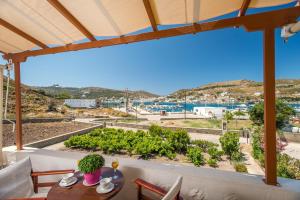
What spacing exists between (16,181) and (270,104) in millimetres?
2947

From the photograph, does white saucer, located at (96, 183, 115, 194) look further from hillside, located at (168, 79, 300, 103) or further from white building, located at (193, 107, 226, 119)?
hillside, located at (168, 79, 300, 103)

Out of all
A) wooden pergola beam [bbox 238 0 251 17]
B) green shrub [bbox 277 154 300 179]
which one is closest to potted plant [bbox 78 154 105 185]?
wooden pergola beam [bbox 238 0 251 17]

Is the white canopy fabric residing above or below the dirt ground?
above

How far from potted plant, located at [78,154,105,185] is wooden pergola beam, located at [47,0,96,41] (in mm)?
1597

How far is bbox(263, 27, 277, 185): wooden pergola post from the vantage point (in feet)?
5.49

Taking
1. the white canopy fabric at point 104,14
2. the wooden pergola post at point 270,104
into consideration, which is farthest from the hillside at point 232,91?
the white canopy fabric at point 104,14

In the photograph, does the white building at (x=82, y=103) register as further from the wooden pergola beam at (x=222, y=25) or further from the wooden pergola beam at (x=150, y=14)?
the wooden pergola beam at (x=150, y=14)

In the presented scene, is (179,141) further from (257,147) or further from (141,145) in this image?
(257,147)

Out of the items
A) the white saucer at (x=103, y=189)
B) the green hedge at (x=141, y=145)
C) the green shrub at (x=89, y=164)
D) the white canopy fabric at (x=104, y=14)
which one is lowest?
the green hedge at (x=141, y=145)

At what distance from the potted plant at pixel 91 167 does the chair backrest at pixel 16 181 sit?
0.90 m

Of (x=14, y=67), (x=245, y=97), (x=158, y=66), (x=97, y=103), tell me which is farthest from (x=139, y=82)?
(x=14, y=67)

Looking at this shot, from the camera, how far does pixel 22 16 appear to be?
194cm

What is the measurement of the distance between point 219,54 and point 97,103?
29.8 metres

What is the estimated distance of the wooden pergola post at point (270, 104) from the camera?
1675mm
